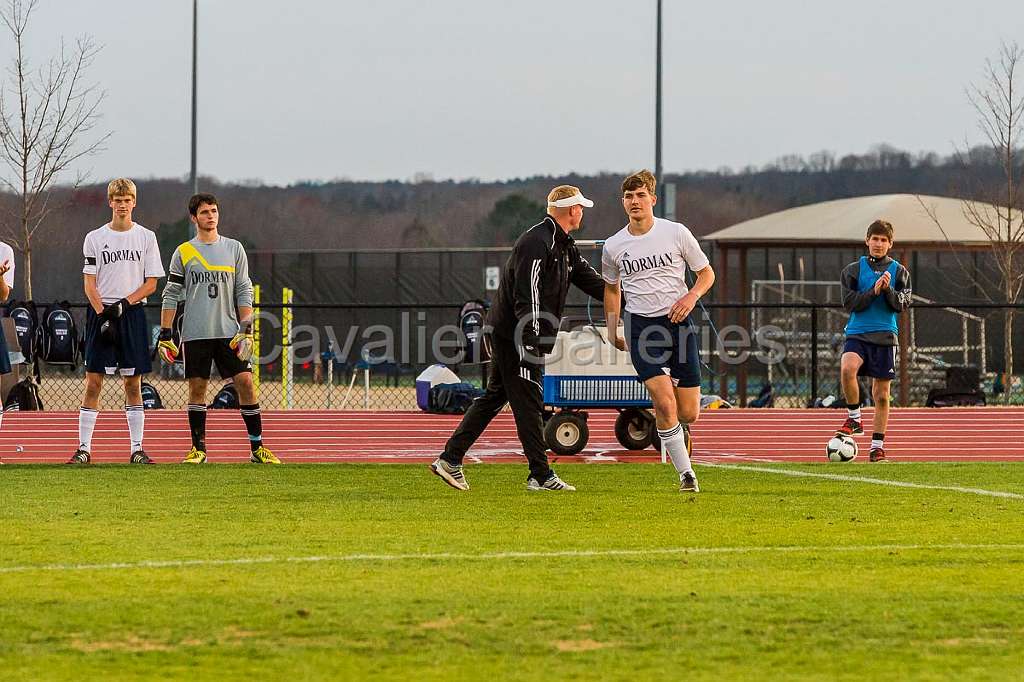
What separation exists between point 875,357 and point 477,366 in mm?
17045

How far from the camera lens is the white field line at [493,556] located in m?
6.10

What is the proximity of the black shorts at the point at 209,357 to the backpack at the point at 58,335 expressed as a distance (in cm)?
872

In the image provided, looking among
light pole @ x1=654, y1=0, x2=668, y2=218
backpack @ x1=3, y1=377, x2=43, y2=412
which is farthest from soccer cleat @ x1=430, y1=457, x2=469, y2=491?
light pole @ x1=654, y1=0, x2=668, y2=218

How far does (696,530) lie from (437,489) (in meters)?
2.54

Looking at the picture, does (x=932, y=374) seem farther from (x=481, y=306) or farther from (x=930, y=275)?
(x=930, y=275)

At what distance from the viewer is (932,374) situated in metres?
25.4

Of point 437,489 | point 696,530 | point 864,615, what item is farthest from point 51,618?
point 437,489

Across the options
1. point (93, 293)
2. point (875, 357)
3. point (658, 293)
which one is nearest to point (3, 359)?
point (93, 293)

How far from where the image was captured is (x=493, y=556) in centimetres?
641

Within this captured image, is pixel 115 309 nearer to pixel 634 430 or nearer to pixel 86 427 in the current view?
pixel 86 427

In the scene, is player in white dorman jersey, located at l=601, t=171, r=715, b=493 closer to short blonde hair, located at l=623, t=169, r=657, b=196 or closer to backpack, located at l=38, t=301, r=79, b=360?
short blonde hair, located at l=623, t=169, r=657, b=196

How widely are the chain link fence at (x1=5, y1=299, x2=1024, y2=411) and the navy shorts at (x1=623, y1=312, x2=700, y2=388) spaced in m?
10.1

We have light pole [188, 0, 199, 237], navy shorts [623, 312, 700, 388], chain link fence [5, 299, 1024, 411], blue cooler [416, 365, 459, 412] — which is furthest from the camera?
light pole [188, 0, 199, 237]

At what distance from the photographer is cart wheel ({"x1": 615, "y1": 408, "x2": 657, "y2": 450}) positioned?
13680 mm
